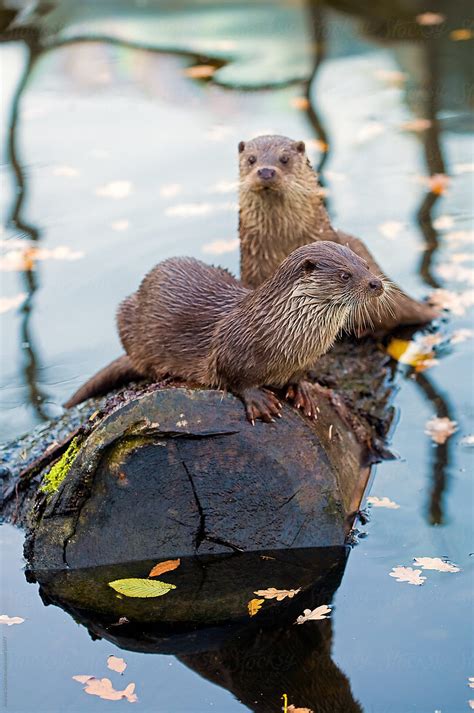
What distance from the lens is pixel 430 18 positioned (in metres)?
12.2

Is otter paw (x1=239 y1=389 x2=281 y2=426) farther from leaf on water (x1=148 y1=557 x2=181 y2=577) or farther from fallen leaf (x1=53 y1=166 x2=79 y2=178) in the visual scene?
fallen leaf (x1=53 y1=166 x2=79 y2=178)

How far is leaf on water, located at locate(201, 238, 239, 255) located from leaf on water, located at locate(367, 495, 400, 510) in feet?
9.37

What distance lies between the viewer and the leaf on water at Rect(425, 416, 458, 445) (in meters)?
5.91

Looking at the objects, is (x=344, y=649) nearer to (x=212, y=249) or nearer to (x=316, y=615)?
(x=316, y=615)

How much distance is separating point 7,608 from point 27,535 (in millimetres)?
331

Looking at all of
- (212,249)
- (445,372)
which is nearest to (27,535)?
(445,372)

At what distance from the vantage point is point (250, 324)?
496cm

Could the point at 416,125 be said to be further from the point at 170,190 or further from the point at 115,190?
the point at 115,190

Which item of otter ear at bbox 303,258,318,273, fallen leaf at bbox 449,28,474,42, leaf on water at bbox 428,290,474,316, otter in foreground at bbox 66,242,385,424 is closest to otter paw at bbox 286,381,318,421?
otter in foreground at bbox 66,242,385,424

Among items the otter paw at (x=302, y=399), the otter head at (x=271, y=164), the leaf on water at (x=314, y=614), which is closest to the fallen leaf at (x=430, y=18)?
the otter head at (x=271, y=164)

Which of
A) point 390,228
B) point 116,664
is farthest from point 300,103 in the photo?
point 116,664

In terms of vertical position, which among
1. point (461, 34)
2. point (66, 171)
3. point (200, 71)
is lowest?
point (66, 171)

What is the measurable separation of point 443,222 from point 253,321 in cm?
368

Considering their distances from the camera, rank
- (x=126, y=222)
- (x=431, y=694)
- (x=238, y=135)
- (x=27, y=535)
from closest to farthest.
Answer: (x=431, y=694) → (x=27, y=535) → (x=126, y=222) → (x=238, y=135)
